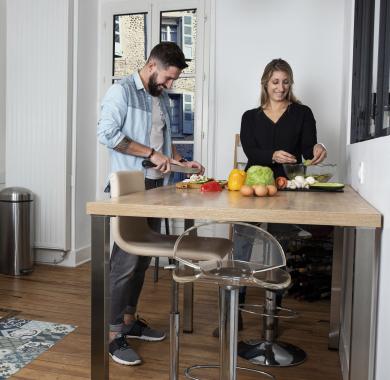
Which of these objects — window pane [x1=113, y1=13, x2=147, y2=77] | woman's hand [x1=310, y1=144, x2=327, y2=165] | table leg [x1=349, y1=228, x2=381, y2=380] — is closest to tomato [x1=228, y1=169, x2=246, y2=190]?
woman's hand [x1=310, y1=144, x2=327, y2=165]

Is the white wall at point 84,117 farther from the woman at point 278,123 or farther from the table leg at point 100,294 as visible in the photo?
the table leg at point 100,294

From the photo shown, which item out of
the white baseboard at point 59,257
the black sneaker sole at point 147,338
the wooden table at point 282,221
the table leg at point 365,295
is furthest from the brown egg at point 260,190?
the white baseboard at point 59,257

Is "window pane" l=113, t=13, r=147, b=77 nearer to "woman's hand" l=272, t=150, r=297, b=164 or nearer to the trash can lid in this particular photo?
the trash can lid

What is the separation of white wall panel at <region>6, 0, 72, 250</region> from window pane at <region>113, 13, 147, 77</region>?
0.54m

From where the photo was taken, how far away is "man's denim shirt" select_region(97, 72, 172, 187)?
2318 millimetres

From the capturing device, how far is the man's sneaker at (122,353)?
221cm

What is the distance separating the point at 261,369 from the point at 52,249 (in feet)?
8.33

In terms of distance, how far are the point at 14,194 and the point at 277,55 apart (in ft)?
7.99

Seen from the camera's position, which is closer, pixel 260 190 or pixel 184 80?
pixel 260 190

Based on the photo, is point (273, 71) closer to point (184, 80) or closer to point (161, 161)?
point (161, 161)

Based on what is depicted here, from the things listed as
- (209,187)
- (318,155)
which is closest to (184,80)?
(318,155)

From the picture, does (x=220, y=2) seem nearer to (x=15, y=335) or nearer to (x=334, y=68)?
(x=334, y=68)

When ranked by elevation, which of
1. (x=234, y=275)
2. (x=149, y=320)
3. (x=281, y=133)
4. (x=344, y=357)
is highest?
(x=281, y=133)

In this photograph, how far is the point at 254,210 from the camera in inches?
54.4
